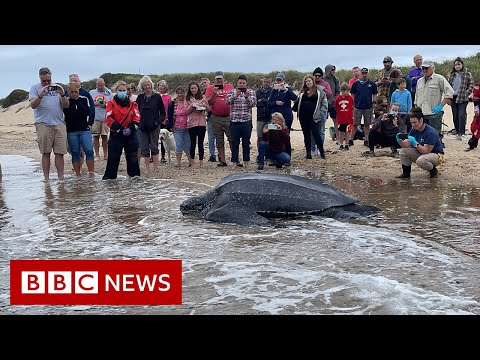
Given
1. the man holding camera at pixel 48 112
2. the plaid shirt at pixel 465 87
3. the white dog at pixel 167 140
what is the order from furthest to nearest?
the plaid shirt at pixel 465 87, the white dog at pixel 167 140, the man holding camera at pixel 48 112

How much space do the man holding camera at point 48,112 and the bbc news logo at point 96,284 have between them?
380 centimetres

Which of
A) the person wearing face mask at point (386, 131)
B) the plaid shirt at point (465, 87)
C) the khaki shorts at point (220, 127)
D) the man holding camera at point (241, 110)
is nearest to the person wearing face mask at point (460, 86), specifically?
the plaid shirt at point (465, 87)

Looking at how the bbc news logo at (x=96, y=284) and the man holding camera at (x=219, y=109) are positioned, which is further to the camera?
the man holding camera at (x=219, y=109)

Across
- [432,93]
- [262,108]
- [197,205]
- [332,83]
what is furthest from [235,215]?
[332,83]

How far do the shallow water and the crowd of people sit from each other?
40.1 inches

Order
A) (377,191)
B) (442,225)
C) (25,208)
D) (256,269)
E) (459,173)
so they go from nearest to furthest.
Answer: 1. (256,269)
2. (442,225)
3. (25,208)
4. (377,191)
5. (459,173)

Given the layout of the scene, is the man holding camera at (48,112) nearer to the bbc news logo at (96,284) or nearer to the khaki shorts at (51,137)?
the khaki shorts at (51,137)

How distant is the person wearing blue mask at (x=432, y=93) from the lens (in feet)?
25.3

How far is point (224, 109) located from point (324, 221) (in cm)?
388

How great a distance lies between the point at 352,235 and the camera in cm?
394

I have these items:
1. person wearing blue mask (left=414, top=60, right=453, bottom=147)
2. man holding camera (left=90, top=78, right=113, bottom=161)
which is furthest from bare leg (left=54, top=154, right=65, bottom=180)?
person wearing blue mask (left=414, top=60, right=453, bottom=147)

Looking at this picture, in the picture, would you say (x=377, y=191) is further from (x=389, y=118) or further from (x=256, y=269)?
(x=256, y=269)

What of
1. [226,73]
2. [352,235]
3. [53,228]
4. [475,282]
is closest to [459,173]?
[352,235]

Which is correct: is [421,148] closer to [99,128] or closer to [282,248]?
[282,248]
